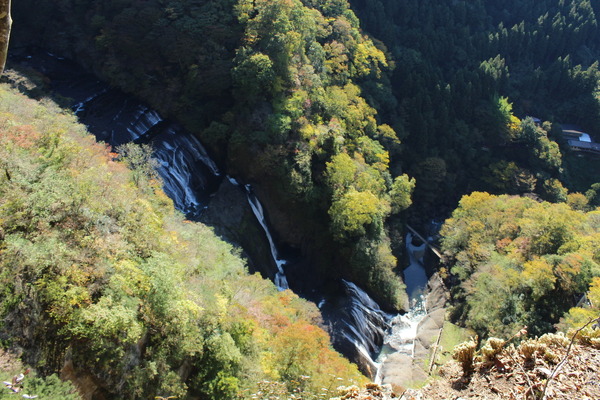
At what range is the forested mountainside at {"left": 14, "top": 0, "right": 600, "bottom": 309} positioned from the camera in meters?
31.2

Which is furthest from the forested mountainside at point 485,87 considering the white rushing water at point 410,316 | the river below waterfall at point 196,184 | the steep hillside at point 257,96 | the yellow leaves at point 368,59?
the river below waterfall at point 196,184

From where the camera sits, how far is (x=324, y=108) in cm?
3509

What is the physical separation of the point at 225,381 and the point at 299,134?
21568mm

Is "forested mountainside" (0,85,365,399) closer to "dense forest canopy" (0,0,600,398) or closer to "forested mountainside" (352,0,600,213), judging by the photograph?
"dense forest canopy" (0,0,600,398)

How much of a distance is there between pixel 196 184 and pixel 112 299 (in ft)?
66.1

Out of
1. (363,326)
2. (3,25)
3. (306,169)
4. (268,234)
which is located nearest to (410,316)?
(363,326)

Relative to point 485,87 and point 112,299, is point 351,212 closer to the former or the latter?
point 112,299

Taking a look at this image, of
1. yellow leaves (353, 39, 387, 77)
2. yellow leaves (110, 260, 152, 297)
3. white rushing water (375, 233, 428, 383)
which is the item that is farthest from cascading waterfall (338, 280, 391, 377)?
yellow leaves (353, 39, 387, 77)

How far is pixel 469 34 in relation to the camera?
2569 inches

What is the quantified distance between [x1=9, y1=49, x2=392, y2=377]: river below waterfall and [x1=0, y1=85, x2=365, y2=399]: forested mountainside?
9061 millimetres

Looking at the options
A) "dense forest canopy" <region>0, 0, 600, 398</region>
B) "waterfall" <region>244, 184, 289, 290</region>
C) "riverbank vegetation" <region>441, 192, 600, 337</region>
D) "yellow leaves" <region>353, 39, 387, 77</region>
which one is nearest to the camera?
"dense forest canopy" <region>0, 0, 600, 398</region>

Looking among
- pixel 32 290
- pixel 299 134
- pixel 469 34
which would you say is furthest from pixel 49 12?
pixel 469 34

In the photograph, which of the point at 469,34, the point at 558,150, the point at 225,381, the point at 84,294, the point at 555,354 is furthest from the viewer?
the point at 469,34

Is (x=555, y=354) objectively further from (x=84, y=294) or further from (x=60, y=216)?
(x=60, y=216)
